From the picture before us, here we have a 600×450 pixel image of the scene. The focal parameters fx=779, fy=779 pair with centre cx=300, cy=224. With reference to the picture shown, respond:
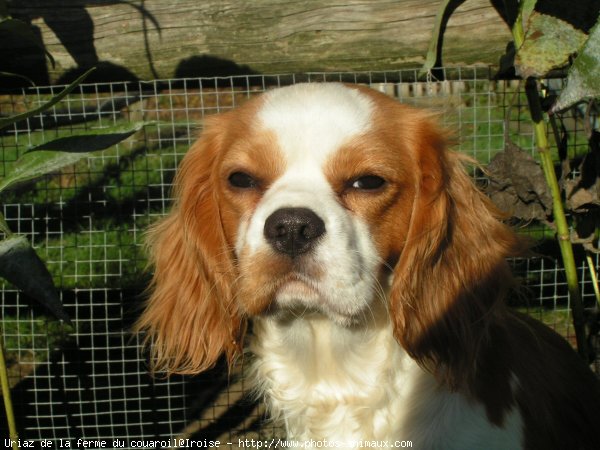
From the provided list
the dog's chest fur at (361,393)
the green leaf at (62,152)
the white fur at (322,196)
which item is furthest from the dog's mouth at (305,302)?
the green leaf at (62,152)

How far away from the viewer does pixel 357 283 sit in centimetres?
199

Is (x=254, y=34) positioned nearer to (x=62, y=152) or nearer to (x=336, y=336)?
(x=336, y=336)

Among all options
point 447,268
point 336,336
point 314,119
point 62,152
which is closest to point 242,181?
point 314,119

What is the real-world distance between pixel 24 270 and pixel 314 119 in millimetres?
1013

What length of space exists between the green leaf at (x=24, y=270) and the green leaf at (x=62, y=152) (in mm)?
136

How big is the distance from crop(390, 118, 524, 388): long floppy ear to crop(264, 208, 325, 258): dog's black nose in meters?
0.37

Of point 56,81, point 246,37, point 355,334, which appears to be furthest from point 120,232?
point 355,334

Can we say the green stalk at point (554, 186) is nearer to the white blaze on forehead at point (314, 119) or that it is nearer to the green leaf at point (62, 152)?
the white blaze on forehead at point (314, 119)

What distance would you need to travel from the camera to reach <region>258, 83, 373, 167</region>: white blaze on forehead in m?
2.11

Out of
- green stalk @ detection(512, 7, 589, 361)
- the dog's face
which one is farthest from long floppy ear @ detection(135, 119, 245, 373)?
green stalk @ detection(512, 7, 589, 361)

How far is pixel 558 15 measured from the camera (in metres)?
2.32

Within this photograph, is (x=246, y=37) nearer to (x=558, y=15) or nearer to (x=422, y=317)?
(x=558, y=15)

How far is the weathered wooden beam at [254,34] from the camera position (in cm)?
303

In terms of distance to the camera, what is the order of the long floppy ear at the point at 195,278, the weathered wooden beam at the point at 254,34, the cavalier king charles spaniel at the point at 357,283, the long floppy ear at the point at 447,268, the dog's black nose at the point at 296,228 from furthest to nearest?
the weathered wooden beam at the point at 254,34 < the long floppy ear at the point at 195,278 < the long floppy ear at the point at 447,268 < the cavalier king charles spaniel at the point at 357,283 < the dog's black nose at the point at 296,228
